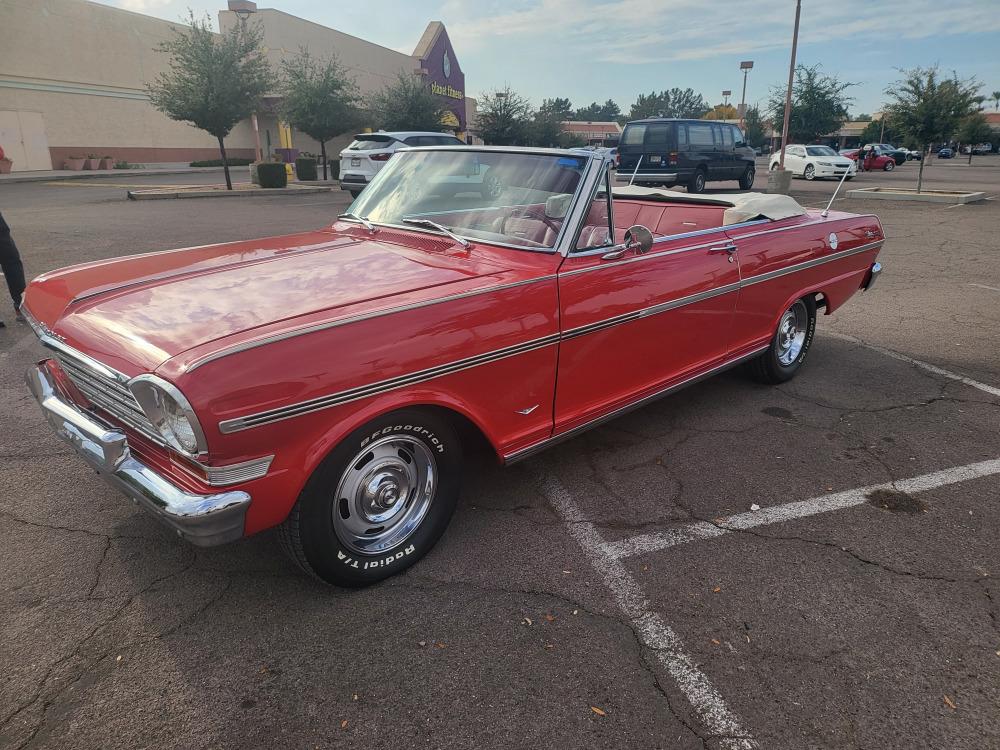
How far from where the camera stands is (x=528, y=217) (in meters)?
3.21

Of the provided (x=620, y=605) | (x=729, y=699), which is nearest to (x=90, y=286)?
(x=620, y=605)

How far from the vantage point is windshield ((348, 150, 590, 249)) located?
319cm

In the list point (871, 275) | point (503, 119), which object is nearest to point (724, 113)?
point (503, 119)

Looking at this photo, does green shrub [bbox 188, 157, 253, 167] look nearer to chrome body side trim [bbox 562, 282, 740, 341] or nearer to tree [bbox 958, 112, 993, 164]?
chrome body side trim [bbox 562, 282, 740, 341]

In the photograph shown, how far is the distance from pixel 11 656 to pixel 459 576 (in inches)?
62.8

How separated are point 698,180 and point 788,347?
15.1 meters

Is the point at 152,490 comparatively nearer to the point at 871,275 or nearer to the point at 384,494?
the point at 384,494

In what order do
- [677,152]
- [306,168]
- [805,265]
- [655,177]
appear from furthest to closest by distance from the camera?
[306,168] < [655,177] < [677,152] < [805,265]

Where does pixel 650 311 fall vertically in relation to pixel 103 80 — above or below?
below

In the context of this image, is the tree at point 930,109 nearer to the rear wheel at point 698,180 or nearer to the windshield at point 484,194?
the rear wheel at point 698,180

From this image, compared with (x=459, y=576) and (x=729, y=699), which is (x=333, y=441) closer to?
(x=459, y=576)

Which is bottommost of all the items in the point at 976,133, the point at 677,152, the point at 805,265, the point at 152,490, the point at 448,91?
the point at 152,490

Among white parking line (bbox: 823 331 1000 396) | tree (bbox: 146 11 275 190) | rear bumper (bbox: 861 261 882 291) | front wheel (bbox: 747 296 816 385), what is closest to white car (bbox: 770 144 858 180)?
tree (bbox: 146 11 275 190)

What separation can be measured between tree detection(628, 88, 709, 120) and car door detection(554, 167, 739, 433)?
152 meters
